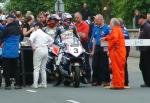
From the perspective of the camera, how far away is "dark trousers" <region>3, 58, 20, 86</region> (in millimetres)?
17391

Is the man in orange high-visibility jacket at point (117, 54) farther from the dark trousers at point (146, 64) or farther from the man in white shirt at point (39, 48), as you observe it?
the man in white shirt at point (39, 48)

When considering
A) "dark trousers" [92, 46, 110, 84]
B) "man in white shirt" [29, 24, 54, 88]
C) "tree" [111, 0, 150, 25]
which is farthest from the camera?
"tree" [111, 0, 150, 25]

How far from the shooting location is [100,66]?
1812 cm

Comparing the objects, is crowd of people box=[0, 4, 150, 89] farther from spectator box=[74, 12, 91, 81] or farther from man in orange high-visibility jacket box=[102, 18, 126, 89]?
spectator box=[74, 12, 91, 81]

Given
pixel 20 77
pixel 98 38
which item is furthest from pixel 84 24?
pixel 20 77

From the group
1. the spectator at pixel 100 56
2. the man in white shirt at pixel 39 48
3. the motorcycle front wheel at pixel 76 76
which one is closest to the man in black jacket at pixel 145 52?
the spectator at pixel 100 56

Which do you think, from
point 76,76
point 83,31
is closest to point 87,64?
point 83,31

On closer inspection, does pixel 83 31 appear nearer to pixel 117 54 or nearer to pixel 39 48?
pixel 39 48

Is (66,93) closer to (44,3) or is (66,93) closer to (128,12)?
(128,12)

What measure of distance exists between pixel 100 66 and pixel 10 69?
2.55m

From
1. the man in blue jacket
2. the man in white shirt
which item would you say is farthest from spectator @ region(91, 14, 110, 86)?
the man in blue jacket

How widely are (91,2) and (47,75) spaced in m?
26.1

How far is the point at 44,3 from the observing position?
4378 centimetres

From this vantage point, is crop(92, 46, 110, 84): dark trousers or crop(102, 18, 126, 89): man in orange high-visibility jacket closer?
crop(102, 18, 126, 89): man in orange high-visibility jacket
